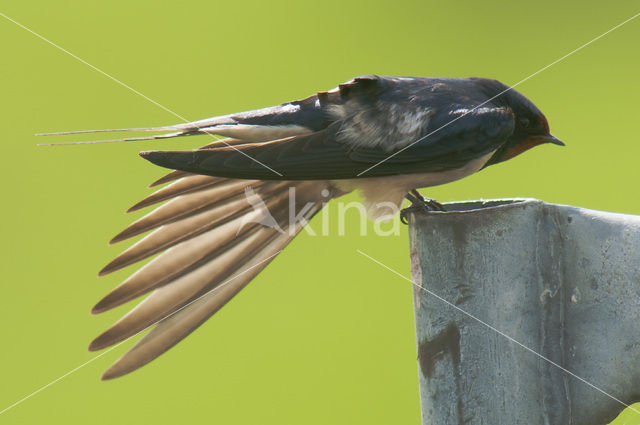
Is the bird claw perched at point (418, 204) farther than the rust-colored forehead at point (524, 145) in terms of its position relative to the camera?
No

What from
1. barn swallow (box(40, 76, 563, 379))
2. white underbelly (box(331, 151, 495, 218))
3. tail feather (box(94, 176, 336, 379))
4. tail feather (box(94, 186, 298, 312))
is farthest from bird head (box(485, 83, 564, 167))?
tail feather (box(94, 186, 298, 312))

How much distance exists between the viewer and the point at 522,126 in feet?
10.1

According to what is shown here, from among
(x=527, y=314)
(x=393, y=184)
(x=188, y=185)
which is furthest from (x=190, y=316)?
(x=527, y=314)

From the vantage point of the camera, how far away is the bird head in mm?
3021

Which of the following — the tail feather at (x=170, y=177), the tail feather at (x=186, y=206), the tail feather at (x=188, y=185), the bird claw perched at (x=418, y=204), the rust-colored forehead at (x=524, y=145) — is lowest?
the bird claw perched at (x=418, y=204)

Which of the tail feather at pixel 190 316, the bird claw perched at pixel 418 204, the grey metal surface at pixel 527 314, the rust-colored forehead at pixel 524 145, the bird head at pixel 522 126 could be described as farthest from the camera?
the rust-colored forehead at pixel 524 145

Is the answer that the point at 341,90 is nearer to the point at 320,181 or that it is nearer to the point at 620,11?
the point at 320,181

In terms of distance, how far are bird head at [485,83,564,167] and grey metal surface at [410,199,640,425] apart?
1.29 m

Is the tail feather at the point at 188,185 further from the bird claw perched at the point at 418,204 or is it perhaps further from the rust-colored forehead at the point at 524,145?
the rust-colored forehead at the point at 524,145

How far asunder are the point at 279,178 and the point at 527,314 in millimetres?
987

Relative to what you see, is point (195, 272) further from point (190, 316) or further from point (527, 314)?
point (527, 314)

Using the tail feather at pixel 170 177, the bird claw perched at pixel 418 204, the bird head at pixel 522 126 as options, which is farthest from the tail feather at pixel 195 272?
the bird head at pixel 522 126

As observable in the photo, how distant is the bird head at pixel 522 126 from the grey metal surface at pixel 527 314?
4.23 feet

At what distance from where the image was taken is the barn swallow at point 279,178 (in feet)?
8.23
